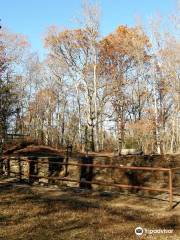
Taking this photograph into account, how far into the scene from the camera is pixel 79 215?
31.6 ft

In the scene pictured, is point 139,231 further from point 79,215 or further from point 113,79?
point 113,79

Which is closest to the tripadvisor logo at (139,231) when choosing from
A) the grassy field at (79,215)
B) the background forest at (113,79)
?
the grassy field at (79,215)

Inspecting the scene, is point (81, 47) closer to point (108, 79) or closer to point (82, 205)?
point (108, 79)

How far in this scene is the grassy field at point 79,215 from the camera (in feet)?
26.5

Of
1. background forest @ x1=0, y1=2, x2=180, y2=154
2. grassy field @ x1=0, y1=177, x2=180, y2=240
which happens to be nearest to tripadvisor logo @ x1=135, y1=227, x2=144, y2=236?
grassy field @ x1=0, y1=177, x2=180, y2=240

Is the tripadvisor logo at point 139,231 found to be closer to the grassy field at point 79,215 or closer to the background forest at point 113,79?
the grassy field at point 79,215

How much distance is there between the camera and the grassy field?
8.06 meters

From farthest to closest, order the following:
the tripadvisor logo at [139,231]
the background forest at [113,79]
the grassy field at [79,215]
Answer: the background forest at [113,79] < the grassy field at [79,215] < the tripadvisor logo at [139,231]

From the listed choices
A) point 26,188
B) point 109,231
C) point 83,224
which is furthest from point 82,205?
point 26,188

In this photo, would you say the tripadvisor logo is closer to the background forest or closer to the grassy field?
the grassy field

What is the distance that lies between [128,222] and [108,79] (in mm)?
33136

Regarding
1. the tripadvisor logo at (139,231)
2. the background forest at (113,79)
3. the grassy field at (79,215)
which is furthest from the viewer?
the background forest at (113,79)

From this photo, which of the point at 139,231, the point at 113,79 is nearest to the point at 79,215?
the point at 139,231

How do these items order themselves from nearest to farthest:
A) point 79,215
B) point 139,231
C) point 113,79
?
point 139,231 < point 79,215 < point 113,79
